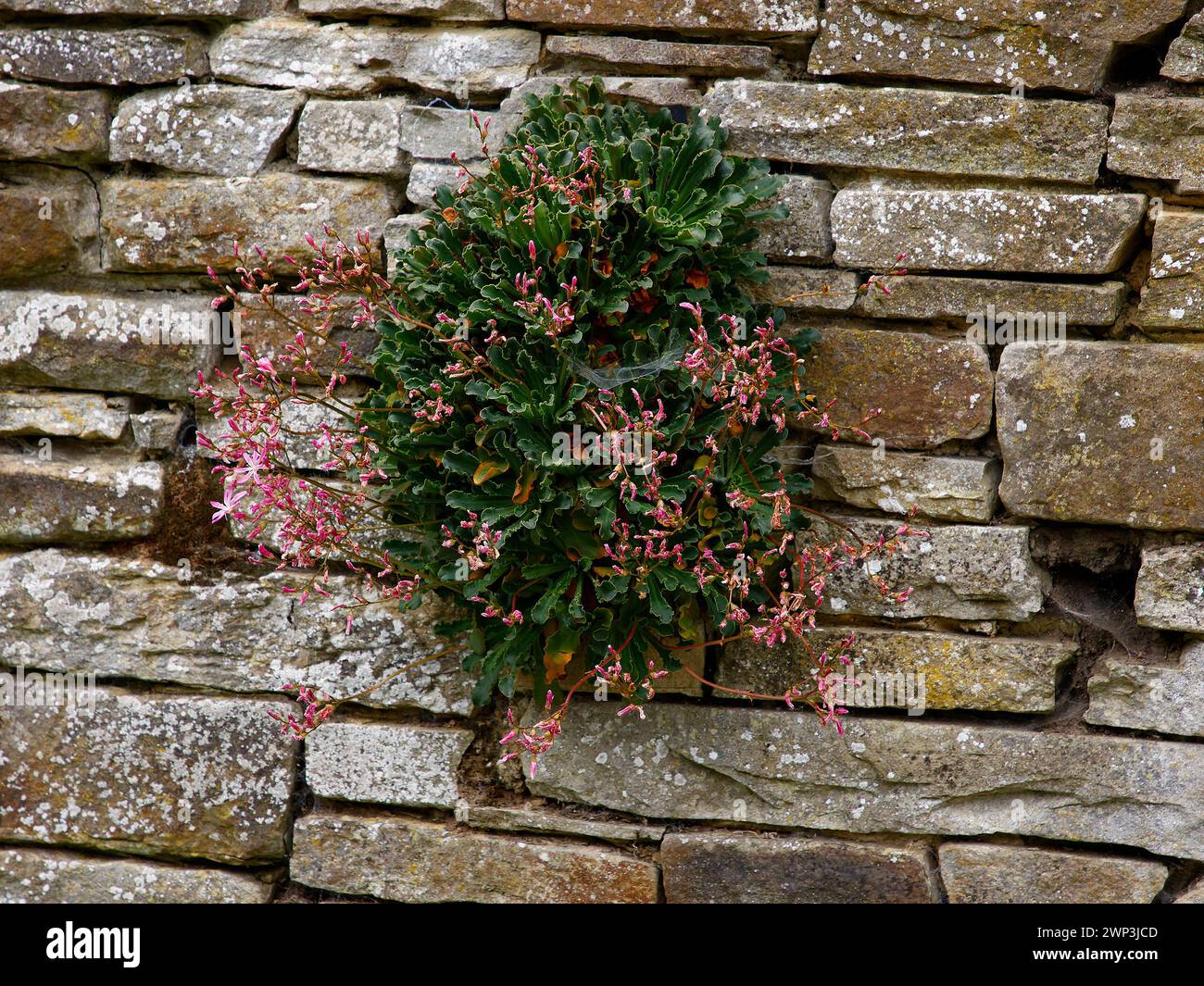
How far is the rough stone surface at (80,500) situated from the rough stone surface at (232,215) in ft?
1.83

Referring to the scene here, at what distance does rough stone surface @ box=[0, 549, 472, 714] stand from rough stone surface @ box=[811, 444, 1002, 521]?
3.48 feet

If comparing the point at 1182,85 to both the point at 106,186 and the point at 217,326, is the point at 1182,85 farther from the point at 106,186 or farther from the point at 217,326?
the point at 106,186

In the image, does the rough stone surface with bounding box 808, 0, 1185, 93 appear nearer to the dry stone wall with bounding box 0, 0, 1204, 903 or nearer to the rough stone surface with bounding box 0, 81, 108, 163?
the dry stone wall with bounding box 0, 0, 1204, 903

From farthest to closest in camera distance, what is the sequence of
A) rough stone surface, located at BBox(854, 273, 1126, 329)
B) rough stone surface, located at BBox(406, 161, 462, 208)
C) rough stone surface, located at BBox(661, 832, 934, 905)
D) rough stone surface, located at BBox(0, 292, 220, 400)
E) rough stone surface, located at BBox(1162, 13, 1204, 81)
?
rough stone surface, located at BBox(0, 292, 220, 400), rough stone surface, located at BBox(406, 161, 462, 208), rough stone surface, located at BBox(661, 832, 934, 905), rough stone surface, located at BBox(854, 273, 1126, 329), rough stone surface, located at BBox(1162, 13, 1204, 81)

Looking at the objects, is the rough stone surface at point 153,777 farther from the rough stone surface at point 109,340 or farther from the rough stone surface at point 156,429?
the rough stone surface at point 109,340

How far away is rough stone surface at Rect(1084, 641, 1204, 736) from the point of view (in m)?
2.44

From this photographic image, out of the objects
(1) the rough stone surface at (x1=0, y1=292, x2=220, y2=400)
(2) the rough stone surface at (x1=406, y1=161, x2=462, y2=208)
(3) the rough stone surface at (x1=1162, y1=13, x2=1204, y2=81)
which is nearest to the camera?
(3) the rough stone surface at (x1=1162, y1=13, x2=1204, y2=81)

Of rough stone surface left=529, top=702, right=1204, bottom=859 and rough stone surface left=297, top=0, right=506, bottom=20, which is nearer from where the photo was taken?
rough stone surface left=529, top=702, right=1204, bottom=859

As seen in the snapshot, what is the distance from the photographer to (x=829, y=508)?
2623 millimetres

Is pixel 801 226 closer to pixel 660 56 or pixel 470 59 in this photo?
pixel 660 56

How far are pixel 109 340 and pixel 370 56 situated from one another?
994 millimetres

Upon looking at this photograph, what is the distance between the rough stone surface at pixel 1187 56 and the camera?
2.35 metres

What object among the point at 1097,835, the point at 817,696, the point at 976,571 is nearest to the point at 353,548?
the point at 817,696

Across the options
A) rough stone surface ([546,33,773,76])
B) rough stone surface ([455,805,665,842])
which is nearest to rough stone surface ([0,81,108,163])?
rough stone surface ([546,33,773,76])
